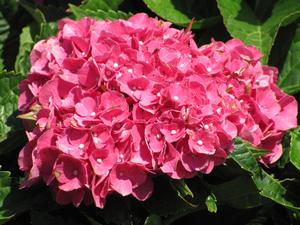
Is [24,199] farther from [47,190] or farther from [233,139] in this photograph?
[233,139]

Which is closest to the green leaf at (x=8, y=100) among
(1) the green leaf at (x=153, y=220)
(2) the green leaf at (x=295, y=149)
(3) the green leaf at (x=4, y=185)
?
(3) the green leaf at (x=4, y=185)

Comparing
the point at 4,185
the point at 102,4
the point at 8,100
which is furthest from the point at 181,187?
the point at 102,4

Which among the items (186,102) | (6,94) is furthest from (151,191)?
(6,94)

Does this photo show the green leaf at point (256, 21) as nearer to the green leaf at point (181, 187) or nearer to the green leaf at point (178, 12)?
the green leaf at point (178, 12)

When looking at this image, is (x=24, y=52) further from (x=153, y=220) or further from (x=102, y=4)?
(x=153, y=220)

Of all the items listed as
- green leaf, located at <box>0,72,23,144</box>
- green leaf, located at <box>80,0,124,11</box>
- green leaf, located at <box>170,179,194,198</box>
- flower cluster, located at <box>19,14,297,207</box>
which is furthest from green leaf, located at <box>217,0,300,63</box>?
green leaf, located at <box>0,72,23,144</box>

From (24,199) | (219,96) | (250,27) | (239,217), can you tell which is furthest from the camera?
(250,27)
